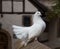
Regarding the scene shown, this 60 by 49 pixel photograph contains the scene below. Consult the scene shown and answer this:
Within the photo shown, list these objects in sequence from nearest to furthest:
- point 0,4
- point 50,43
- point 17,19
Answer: point 0,4 < point 17,19 < point 50,43

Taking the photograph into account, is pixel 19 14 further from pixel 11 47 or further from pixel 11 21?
pixel 11 47

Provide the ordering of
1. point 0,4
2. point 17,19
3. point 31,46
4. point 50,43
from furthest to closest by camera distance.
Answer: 1. point 50,43
2. point 17,19
3. point 0,4
4. point 31,46

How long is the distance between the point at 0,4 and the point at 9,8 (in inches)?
9.0

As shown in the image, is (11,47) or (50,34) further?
(50,34)

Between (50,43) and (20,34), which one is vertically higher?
(20,34)

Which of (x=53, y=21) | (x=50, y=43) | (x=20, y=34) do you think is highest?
(x=20, y=34)

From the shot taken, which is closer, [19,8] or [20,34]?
[20,34]

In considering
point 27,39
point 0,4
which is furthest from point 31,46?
point 0,4

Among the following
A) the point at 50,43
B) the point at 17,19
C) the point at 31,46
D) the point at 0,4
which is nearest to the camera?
the point at 31,46

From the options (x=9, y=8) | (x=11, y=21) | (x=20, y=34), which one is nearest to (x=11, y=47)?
(x=11, y=21)

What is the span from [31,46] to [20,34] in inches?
5.3

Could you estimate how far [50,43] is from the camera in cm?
745

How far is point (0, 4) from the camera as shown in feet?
19.2

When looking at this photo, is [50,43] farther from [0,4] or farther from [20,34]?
[20,34]
